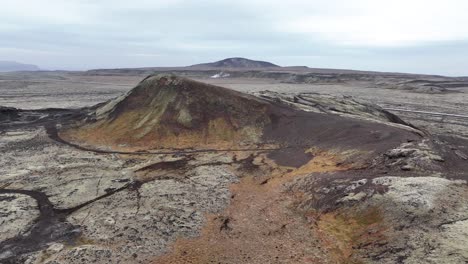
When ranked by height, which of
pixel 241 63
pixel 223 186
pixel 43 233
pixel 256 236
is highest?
pixel 241 63

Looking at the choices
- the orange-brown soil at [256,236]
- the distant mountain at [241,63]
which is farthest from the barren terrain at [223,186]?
the distant mountain at [241,63]

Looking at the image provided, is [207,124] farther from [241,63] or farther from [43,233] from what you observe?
[241,63]

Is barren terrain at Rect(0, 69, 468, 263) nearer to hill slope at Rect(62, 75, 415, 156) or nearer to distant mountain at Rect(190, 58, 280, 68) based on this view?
hill slope at Rect(62, 75, 415, 156)

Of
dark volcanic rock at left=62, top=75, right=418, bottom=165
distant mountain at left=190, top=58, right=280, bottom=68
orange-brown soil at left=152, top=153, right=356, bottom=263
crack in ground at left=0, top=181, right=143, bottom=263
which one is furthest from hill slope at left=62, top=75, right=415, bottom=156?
distant mountain at left=190, top=58, right=280, bottom=68

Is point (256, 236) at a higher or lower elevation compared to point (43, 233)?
higher

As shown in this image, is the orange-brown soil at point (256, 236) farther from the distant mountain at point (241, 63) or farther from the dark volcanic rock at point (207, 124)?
the distant mountain at point (241, 63)

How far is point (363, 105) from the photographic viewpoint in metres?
24.3

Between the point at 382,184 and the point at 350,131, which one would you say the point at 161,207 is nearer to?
the point at 382,184

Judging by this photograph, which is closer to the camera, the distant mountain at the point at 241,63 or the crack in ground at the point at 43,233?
the crack in ground at the point at 43,233

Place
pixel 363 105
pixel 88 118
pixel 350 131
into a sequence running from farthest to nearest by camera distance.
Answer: pixel 363 105
pixel 88 118
pixel 350 131

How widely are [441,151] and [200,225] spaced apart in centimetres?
746

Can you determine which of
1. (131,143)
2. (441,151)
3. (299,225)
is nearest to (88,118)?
(131,143)

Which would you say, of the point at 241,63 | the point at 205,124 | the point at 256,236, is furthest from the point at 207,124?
the point at 241,63

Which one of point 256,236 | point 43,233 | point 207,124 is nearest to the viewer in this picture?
point 256,236
